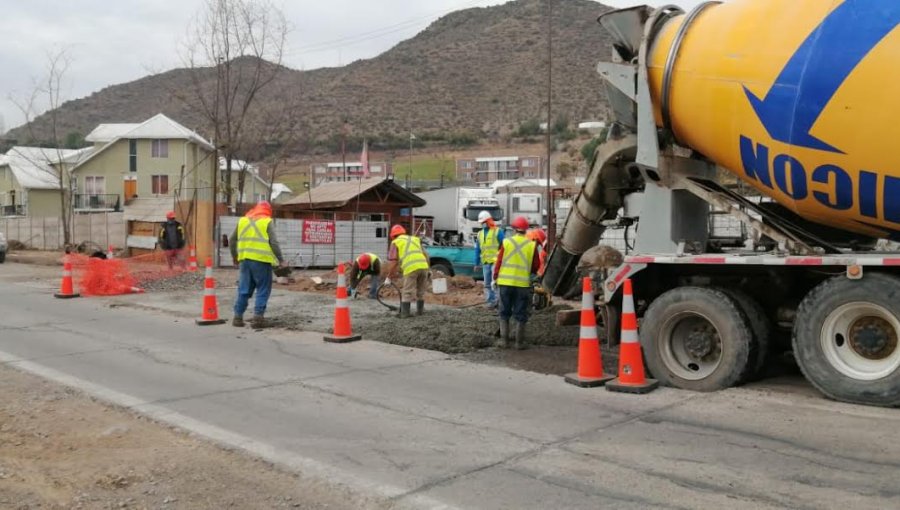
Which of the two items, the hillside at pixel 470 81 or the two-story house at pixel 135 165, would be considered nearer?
the two-story house at pixel 135 165

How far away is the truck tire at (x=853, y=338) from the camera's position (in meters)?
6.14

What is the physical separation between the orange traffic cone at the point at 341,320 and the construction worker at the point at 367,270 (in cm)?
410

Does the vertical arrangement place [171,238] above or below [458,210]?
below

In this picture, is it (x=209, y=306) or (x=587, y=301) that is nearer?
(x=587, y=301)

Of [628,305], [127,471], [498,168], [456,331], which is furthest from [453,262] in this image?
[498,168]

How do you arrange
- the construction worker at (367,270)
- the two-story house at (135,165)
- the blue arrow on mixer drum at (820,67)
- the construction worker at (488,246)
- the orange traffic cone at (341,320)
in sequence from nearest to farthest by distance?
1. the blue arrow on mixer drum at (820,67)
2. the orange traffic cone at (341,320)
3. the construction worker at (367,270)
4. the construction worker at (488,246)
5. the two-story house at (135,165)

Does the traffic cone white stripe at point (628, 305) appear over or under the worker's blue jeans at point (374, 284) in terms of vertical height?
over

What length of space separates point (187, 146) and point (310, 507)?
53050 millimetres

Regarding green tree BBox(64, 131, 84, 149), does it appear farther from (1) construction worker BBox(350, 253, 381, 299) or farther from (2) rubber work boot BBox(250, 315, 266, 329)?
(2) rubber work boot BBox(250, 315, 266, 329)

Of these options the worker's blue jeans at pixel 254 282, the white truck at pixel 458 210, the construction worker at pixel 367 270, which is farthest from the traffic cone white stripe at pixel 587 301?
the white truck at pixel 458 210

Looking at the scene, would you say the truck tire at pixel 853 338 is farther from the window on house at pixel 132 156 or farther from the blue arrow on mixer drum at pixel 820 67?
the window on house at pixel 132 156

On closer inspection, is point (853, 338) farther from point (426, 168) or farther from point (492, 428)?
point (426, 168)

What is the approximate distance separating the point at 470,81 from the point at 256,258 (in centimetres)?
8156

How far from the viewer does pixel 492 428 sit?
594 centimetres
